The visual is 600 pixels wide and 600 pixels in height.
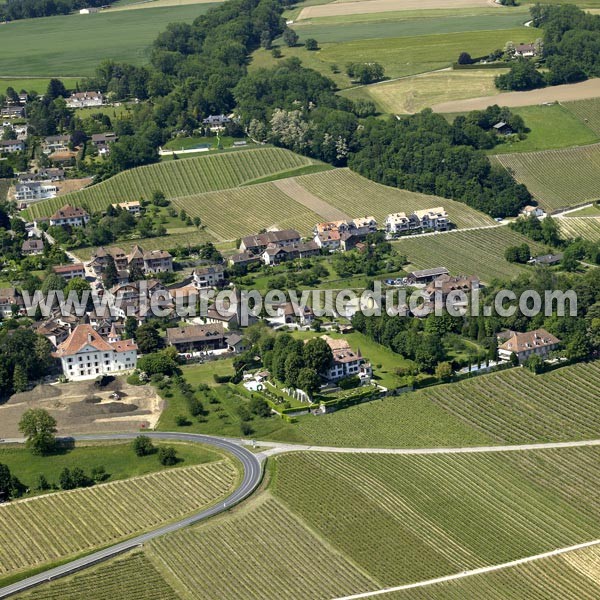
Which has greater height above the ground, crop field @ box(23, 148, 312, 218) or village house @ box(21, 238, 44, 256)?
crop field @ box(23, 148, 312, 218)

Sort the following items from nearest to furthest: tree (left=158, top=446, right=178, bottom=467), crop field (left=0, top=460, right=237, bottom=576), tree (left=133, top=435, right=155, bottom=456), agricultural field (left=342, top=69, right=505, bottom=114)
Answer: crop field (left=0, top=460, right=237, bottom=576) < tree (left=158, top=446, right=178, bottom=467) < tree (left=133, top=435, right=155, bottom=456) < agricultural field (left=342, top=69, right=505, bottom=114)

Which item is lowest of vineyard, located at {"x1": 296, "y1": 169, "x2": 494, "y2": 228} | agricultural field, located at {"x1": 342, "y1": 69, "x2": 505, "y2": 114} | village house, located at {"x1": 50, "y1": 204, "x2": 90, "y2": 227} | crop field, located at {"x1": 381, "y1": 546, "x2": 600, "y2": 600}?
crop field, located at {"x1": 381, "y1": 546, "x2": 600, "y2": 600}

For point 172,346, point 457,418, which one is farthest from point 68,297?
point 457,418

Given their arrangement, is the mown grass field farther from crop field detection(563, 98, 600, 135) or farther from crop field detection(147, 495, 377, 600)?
crop field detection(147, 495, 377, 600)

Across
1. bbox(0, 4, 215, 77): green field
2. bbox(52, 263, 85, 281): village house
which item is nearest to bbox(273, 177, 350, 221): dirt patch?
bbox(52, 263, 85, 281): village house

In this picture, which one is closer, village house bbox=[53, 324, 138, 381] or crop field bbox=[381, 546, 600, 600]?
crop field bbox=[381, 546, 600, 600]

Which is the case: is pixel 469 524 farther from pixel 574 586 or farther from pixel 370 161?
pixel 370 161

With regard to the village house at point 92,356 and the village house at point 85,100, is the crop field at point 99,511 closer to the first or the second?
the village house at point 92,356

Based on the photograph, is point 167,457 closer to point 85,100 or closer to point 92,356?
point 92,356
